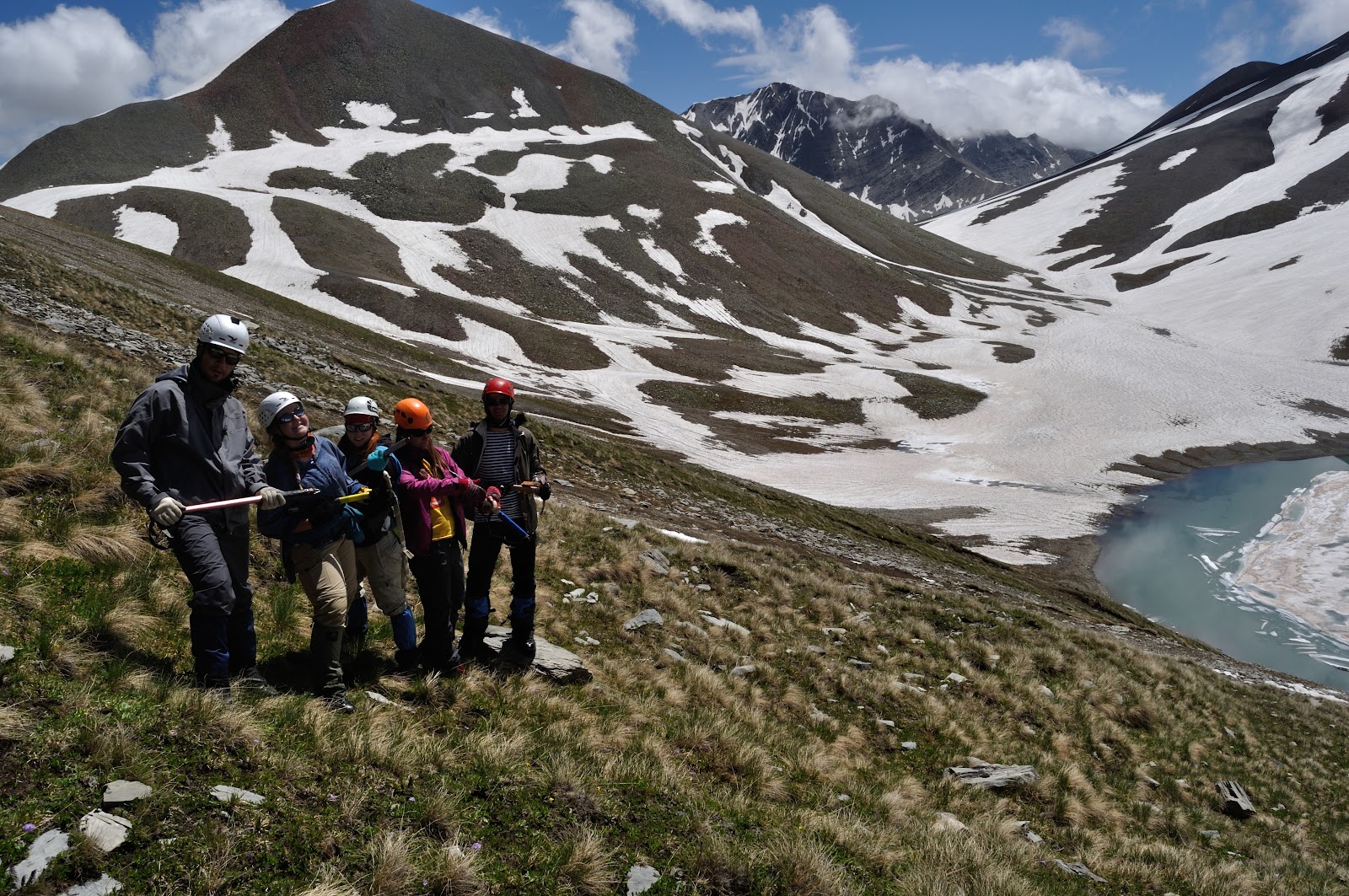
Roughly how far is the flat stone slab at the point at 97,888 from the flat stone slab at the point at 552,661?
500 cm

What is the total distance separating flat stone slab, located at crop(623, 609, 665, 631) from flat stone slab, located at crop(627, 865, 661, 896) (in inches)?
259

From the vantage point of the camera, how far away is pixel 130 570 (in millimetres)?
6938

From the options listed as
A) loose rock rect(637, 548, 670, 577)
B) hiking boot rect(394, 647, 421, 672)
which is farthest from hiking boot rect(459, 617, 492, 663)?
loose rock rect(637, 548, 670, 577)

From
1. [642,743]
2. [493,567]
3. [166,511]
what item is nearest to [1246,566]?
[642,743]

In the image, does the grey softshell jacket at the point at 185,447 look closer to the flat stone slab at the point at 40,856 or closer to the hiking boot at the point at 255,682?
the hiking boot at the point at 255,682

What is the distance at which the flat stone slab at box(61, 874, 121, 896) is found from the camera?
10.9 feet

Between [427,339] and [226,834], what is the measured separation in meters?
52.6

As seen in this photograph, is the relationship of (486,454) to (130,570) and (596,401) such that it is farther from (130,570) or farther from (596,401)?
(596,401)

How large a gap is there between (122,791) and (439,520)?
12.5 feet

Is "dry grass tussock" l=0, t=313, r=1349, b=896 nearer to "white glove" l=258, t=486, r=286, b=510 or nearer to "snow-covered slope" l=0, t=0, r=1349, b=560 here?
"white glove" l=258, t=486, r=286, b=510

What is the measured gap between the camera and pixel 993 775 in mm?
9906

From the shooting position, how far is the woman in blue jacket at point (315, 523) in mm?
6309

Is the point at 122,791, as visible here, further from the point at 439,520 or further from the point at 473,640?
the point at 473,640

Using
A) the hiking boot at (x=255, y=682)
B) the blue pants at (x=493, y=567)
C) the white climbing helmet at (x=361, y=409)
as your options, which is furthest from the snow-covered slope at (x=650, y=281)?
the hiking boot at (x=255, y=682)
